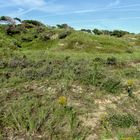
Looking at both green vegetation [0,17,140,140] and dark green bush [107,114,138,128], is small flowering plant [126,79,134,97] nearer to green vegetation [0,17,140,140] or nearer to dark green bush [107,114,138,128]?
green vegetation [0,17,140,140]

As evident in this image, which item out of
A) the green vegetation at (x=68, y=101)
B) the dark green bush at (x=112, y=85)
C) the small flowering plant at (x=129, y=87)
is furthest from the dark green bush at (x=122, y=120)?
the dark green bush at (x=112, y=85)

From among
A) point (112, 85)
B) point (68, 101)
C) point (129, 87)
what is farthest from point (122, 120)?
point (112, 85)

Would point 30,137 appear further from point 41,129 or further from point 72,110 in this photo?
point 72,110

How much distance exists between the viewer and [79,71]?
14570 millimetres

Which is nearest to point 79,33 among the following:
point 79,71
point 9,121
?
point 79,71

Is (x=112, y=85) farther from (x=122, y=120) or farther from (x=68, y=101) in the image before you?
(x=122, y=120)

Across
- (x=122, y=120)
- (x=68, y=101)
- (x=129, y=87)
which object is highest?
(x=129, y=87)

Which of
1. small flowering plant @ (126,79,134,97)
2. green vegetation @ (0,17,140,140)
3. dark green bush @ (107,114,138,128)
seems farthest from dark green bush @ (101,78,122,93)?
dark green bush @ (107,114,138,128)

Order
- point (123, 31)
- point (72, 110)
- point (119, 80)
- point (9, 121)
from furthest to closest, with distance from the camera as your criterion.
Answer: point (123, 31)
point (119, 80)
point (72, 110)
point (9, 121)

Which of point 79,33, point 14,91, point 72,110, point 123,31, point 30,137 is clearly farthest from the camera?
point 123,31

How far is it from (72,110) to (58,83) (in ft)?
7.79

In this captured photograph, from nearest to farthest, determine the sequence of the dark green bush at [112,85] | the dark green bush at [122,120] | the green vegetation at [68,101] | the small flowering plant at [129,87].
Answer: the green vegetation at [68,101] → the dark green bush at [122,120] → the small flowering plant at [129,87] → the dark green bush at [112,85]

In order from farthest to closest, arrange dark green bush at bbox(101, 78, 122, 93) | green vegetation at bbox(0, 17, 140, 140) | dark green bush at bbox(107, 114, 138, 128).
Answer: dark green bush at bbox(101, 78, 122, 93) → dark green bush at bbox(107, 114, 138, 128) → green vegetation at bbox(0, 17, 140, 140)

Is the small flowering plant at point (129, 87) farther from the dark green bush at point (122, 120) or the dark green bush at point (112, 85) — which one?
the dark green bush at point (122, 120)
